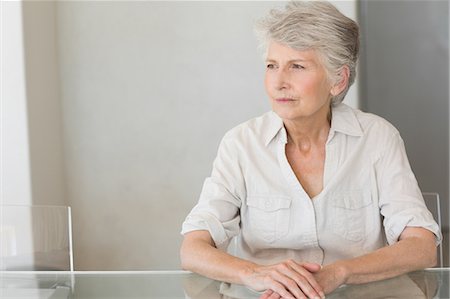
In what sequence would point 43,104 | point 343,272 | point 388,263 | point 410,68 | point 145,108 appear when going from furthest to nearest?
point 410,68
point 145,108
point 43,104
point 388,263
point 343,272

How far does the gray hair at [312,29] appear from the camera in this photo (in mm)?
2734

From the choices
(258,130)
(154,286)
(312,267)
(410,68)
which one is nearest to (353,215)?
(258,130)

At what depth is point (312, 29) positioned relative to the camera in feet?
8.97

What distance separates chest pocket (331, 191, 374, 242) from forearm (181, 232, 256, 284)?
0.42 metres

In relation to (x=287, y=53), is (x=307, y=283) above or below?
below

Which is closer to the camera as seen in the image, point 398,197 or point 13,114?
point 398,197

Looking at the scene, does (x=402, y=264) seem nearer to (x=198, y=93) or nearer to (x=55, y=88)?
(x=198, y=93)

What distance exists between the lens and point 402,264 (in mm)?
2547

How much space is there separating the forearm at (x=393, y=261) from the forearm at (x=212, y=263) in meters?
0.26

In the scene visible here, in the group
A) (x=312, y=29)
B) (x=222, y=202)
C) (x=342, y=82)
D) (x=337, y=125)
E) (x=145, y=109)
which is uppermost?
(x=312, y=29)

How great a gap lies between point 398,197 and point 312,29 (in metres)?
0.56

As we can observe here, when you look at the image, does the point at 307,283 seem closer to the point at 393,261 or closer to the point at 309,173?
the point at 393,261

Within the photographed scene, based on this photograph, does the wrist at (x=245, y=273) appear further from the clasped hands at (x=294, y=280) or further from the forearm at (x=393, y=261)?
the forearm at (x=393, y=261)

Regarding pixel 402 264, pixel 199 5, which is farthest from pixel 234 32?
pixel 402 264
